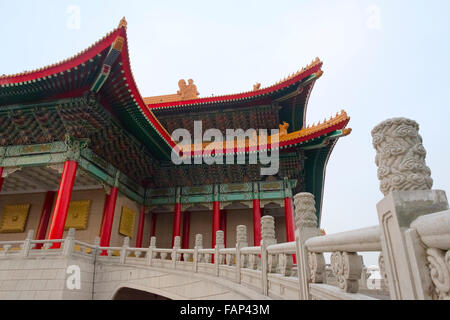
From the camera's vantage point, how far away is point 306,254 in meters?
3.23

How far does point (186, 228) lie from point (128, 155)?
17.0 feet

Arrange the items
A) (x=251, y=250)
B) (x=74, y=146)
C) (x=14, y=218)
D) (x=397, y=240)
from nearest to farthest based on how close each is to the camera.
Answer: (x=397, y=240), (x=251, y=250), (x=74, y=146), (x=14, y=218)

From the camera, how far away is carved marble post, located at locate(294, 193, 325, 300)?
2.93 meters

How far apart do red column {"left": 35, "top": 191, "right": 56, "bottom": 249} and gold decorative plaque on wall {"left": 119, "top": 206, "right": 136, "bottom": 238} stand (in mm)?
3549

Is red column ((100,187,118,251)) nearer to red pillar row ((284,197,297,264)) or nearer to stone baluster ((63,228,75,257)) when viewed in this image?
stone baluster ((63,228,75,257))

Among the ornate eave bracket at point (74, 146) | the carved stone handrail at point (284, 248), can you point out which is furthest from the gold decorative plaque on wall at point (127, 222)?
the carved stone handrail at point (284, 248)

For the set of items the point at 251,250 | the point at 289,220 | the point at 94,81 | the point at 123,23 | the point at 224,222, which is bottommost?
the point at 251,250

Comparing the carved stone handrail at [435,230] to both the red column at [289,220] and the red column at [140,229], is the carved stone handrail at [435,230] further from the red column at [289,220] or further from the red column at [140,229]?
the red column at [140,229]

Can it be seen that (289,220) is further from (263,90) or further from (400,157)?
(400,157)

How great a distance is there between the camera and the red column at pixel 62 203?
29.7ft

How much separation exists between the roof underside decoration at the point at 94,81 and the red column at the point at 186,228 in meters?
6.44

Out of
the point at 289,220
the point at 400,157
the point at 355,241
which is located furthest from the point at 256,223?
the point at 400,157

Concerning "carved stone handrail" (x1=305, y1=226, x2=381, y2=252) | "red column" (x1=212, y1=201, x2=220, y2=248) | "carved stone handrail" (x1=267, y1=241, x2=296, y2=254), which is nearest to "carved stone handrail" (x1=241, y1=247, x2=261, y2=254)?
"carved stone handrail" (x1=267, y1=241, x2=296, y2=254)
